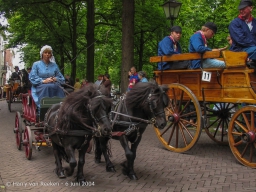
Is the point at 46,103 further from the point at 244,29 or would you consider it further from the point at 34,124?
the point at 244,29

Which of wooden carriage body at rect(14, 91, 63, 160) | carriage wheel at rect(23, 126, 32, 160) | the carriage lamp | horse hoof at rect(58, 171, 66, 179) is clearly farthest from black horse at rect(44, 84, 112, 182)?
the carriage lamp

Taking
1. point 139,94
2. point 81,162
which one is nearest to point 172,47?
point 139,94

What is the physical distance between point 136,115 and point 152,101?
20.1 inches

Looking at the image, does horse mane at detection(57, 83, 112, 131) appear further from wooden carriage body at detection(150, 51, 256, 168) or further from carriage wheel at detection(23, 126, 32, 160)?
wooden carriage body at detection(150, 51, 256, 168)

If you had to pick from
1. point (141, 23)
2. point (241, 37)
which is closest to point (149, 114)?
point (241, 37)

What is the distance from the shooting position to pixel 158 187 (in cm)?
559

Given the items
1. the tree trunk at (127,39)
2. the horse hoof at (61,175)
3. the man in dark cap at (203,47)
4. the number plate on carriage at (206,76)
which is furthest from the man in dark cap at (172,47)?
the tree trunk at (127,39)

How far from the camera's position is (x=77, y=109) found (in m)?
5.36

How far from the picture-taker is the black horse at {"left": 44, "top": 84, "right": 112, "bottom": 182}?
5.07 meters

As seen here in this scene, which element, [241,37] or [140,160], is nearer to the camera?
[241,37]

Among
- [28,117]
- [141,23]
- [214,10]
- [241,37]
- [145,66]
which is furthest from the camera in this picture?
[145,66]

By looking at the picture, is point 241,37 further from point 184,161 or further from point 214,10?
point 214,10

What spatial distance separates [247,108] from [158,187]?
7.12ft

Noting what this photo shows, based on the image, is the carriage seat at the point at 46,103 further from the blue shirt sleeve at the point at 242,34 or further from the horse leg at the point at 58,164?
the blue shirt sleeve at the point at 242,34
